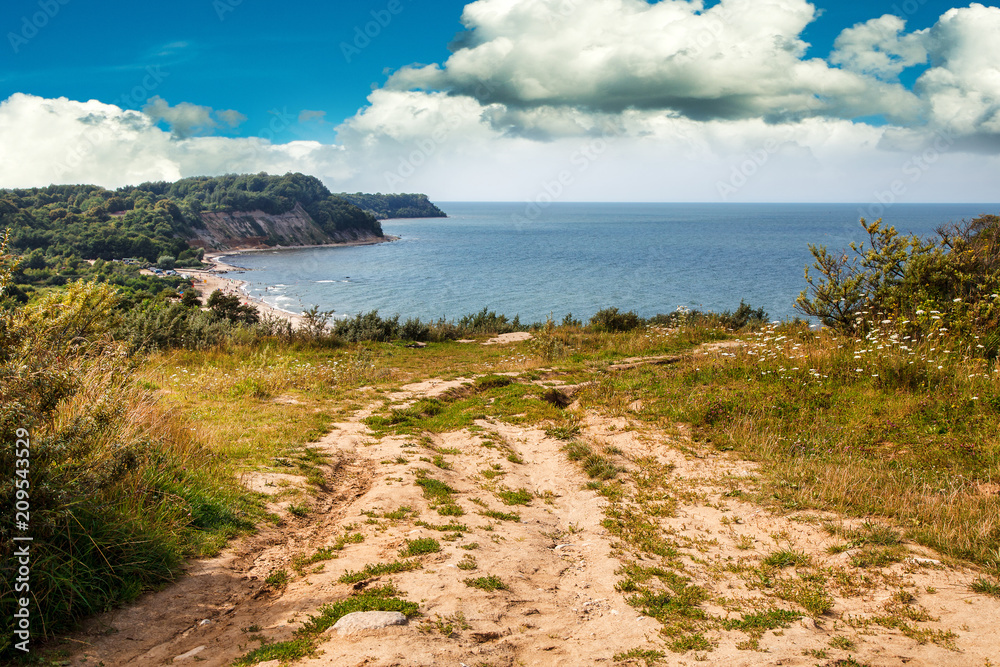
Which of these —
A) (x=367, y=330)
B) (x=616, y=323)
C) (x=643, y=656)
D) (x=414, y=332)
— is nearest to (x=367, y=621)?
(x=643, y=656)

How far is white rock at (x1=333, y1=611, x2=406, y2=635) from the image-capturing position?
14.1ft

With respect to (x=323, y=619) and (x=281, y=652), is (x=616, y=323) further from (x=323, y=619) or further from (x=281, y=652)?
(x=281, y=652)

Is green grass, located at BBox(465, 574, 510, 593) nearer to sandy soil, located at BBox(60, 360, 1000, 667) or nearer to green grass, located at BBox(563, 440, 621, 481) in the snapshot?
sandy soil, located at BBox(60, 360, 1000, 667)

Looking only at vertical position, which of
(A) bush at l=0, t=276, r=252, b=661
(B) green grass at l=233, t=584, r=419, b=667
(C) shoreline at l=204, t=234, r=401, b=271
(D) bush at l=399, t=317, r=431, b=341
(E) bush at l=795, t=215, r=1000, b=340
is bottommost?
(D) bush at l=399, t=317, r=431, b=341

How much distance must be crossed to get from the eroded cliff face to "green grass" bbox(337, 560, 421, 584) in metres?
142

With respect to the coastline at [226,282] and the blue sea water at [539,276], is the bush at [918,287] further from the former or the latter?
the coastline at [226,282]

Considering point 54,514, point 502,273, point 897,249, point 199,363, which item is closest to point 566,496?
point 54,514

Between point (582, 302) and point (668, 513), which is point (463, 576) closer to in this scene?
point (668, 513)

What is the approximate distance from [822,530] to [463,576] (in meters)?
4.33

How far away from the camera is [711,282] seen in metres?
71.7

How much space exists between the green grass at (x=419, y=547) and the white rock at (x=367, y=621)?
1.31 m

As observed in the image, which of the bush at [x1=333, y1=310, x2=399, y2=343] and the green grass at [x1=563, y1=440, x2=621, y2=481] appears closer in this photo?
the green grass at [x1=563, y1=440, x2=621, y2=481]

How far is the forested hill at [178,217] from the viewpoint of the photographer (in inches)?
3858

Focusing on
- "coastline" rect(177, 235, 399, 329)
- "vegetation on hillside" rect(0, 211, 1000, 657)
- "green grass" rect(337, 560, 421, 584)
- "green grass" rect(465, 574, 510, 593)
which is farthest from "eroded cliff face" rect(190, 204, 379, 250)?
"green grass" rect(465, 574, 510, 593)
